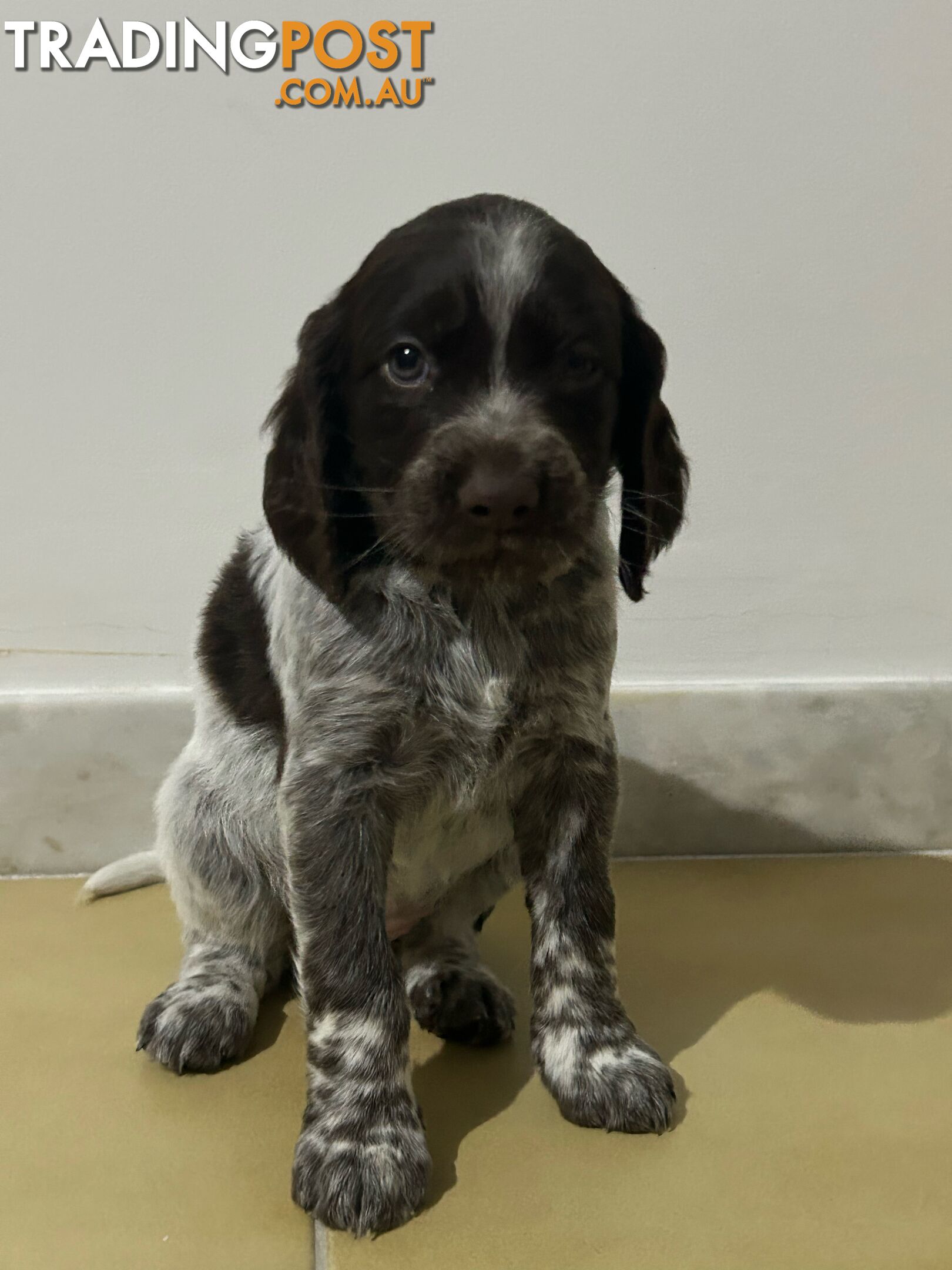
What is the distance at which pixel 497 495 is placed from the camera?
1.57 metres

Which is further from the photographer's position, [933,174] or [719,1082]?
[933,174]

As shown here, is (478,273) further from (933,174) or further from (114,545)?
(933,174)

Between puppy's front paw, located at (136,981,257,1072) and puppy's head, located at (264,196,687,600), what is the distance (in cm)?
84

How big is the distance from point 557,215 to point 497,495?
4.86ft

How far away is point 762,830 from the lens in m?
3.08

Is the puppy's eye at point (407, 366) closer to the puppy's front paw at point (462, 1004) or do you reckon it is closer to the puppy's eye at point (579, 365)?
the puppy's eye at point (579, 365)

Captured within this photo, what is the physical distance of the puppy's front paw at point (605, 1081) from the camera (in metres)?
1.86

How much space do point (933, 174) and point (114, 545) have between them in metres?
2.23

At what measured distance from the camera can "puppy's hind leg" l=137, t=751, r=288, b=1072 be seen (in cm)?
208

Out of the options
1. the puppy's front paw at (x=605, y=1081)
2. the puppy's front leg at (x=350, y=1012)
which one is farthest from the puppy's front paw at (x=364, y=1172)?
the puppy's front paw at (x=605, y=1081)

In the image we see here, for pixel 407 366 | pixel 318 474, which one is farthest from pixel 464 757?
pixel 407 366

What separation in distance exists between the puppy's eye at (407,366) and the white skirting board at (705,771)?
147cm

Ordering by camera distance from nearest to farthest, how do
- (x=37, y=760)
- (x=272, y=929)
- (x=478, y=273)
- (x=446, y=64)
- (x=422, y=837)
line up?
(x=478, y=273), (x=422, y=837), (x=272, y=929), (x=446, y=64), (x=37, y=760)

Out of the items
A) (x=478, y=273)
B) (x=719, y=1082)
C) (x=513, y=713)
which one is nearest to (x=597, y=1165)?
(x=719, y=1082)
